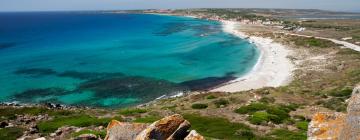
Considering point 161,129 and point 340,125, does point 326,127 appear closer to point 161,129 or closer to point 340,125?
point 340,125

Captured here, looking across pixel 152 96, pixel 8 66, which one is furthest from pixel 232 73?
pixel 8 66

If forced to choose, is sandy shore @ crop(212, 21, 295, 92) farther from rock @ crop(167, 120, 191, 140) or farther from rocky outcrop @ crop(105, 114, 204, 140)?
rock @ crop(167, 120, 191, 140)

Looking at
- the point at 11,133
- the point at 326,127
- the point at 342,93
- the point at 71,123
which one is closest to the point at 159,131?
the point at 326,127

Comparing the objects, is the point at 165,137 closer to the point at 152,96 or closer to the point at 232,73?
the point at 152,96

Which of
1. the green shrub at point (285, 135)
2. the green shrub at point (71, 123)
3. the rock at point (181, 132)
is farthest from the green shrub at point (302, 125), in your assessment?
the rock at point (181, 132)

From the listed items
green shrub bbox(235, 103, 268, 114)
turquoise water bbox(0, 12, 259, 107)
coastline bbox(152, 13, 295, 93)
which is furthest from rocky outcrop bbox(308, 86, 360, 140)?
coastline bbox(152, 13, 295, 93)

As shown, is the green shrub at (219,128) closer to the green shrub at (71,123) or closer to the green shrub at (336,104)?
the green shrub at (71,123)
